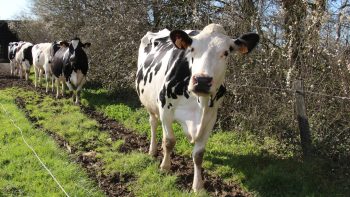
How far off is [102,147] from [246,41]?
3.63m

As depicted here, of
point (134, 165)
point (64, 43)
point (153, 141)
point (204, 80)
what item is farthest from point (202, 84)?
point (64, 43)

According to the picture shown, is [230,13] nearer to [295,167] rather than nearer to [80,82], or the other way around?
[295,167]

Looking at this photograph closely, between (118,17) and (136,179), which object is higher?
(118,17)

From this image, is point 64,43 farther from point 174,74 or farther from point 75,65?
point 174,74

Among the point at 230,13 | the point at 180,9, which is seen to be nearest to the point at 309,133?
the point at 230,13

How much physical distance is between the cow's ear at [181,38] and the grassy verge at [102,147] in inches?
71.4

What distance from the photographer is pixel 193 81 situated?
Answer: 15.3ft

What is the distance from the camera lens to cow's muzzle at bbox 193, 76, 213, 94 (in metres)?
4.59

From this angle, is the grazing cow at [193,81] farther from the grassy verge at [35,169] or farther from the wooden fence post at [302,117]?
the grassy verge at [35,169]

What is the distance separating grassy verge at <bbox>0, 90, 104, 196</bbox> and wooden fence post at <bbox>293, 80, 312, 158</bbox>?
9.37ft

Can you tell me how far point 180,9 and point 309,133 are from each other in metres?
5.65

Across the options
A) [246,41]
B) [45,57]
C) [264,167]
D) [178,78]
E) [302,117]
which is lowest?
[264,167]

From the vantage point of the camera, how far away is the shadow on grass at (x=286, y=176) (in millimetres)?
5320

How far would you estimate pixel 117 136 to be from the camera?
839cm
